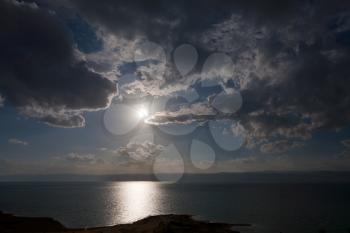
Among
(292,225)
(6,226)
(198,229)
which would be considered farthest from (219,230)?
(6,226)

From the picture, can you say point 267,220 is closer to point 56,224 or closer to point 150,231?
point 150,231

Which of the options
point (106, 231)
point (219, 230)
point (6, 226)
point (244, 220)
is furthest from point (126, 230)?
point (244, 220)

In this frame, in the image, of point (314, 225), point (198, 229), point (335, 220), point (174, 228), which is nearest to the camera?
point (174, 228)

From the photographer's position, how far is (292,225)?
257 ft

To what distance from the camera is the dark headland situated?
57.7m

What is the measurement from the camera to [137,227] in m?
61.1

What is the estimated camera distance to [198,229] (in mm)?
64938

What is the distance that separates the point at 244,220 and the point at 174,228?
35327 millimetres

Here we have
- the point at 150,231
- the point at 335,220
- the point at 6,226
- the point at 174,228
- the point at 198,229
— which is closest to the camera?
the point at 150,231

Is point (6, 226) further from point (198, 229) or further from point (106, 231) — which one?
point (198, 229)

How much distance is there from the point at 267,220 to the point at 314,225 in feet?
43.3

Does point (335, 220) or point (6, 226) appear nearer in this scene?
point (6, 226)

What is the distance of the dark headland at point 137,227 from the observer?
57706mm

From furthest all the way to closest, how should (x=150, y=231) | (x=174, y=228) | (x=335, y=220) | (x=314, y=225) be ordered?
(x=335, y=220) < (x=314, y=225) < (x=174, y=228) < (x=150, y=231)
